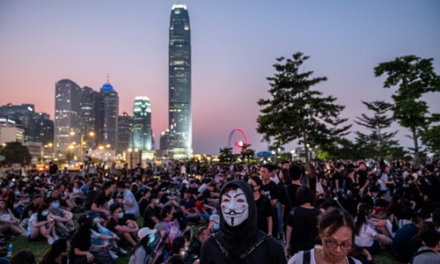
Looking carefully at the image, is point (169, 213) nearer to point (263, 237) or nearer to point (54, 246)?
point (54, 246)

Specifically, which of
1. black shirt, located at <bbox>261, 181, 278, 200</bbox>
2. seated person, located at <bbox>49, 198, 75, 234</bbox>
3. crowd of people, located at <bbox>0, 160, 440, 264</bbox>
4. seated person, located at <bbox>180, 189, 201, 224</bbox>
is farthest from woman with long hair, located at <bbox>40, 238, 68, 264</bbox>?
seated person, located at <bbox>180, 189, 201, 224</bbox>

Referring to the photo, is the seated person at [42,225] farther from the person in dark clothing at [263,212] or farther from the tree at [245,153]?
the tree at [245,153]

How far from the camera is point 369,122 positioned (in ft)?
167

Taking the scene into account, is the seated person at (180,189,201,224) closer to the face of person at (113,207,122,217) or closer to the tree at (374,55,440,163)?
the face of person at (113,207,122,217)

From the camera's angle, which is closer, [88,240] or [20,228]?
[88,240]

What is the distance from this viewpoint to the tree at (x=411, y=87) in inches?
1075

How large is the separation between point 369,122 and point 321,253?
5402 cm

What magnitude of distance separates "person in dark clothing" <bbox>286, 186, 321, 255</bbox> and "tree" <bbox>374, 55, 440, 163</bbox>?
27.1 meters

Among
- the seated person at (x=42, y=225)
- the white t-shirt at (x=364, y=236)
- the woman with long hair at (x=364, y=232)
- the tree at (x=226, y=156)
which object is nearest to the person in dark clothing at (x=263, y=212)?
the woman with long hair at (x=364, y=232)

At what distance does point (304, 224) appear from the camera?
450 centimetres

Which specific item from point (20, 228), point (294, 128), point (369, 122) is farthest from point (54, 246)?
point (369, 122)

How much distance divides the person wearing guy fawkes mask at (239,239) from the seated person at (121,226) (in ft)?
21.6

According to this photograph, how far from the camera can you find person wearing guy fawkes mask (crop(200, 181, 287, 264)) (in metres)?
2.47

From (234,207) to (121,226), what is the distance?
6.88 m
